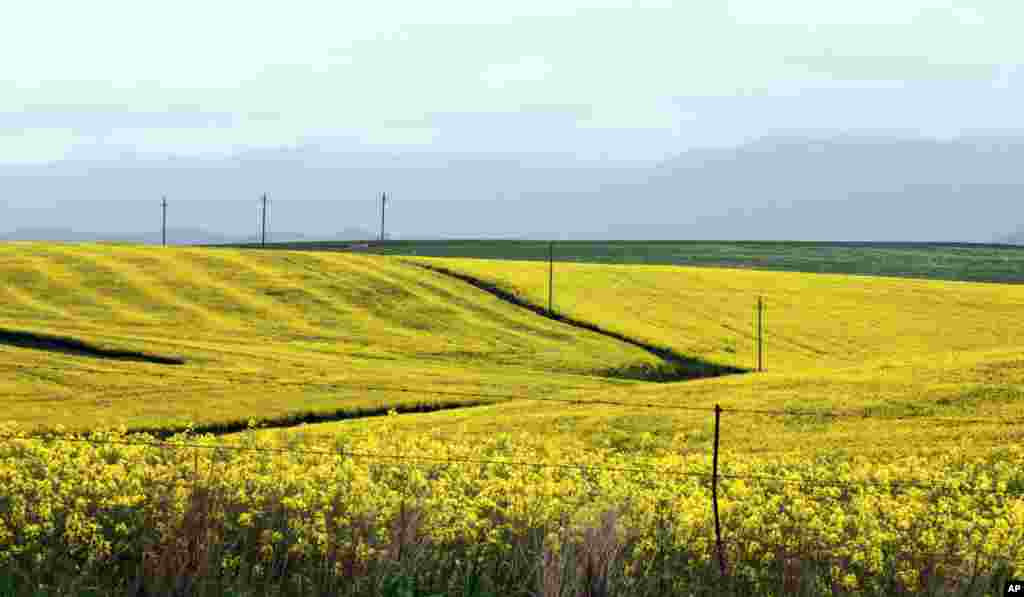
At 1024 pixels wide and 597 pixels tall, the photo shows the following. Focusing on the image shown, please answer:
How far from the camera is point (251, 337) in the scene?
78875mm

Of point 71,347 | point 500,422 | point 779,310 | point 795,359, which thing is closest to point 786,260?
point 779,310

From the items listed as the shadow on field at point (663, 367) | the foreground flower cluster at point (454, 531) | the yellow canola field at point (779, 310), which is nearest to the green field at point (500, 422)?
the foreground flower cluster at point (454, 531)

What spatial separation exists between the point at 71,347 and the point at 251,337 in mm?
13109

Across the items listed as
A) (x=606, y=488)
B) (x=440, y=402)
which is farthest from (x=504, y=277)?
(x=606, y=488)

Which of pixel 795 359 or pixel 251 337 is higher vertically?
pixel 251 337

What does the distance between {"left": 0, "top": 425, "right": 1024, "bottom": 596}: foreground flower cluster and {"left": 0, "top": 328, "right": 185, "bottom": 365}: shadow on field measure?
43316 mm

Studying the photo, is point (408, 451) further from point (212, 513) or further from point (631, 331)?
point (631, 331)

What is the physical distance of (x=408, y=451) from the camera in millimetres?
27672

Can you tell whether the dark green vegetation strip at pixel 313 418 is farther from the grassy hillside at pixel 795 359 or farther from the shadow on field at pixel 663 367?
the shadow on field at pixel 663 367

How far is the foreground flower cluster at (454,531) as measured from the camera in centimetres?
1466

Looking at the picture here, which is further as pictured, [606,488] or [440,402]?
[440,402]

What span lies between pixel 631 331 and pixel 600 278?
95.3 feet

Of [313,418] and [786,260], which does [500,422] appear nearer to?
[313,418]

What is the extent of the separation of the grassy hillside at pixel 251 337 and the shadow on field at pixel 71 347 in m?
0.26
